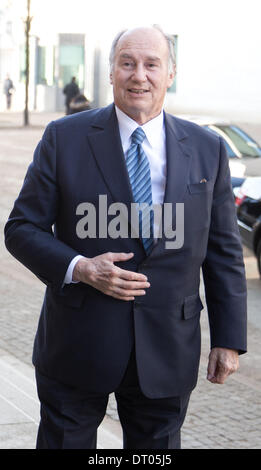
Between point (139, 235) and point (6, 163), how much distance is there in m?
17.7

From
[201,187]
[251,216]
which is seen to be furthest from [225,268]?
[251,216]

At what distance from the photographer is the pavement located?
5121 millimetres

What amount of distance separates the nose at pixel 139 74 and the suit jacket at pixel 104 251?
0.63 feet

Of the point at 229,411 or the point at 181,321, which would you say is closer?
the point at 181,321

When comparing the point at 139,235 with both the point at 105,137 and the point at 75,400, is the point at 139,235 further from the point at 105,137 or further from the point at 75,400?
the point at 75,400

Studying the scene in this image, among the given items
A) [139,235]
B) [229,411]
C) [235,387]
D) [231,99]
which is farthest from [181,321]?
[231,99]

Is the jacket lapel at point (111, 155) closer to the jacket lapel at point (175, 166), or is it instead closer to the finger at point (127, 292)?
the jacket lapel at point (175, 166)

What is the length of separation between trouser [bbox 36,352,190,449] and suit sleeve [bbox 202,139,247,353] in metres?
0.28

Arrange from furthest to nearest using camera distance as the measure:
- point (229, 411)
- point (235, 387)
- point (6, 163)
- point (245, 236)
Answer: point (6, 163) < point (245, 236) < point (235, 387) < point (229, 411)

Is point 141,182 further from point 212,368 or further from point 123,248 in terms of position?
A: point 212,368

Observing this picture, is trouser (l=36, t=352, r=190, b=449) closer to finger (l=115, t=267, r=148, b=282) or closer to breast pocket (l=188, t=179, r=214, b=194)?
finger (l=115, t=267, r=148, b=282)

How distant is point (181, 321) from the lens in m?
3.22

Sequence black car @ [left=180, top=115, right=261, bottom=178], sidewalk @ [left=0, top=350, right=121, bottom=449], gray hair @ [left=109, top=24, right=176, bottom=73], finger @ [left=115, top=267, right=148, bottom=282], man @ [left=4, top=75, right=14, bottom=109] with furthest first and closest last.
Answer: man @ [left=4, top=75, right=14, bottom=109] < black car @ [left=180, top=115, right=261, bottom=178] < sidewalk @ [left=0, top=350, right=121, bottom=449] < gray hair @ [left=109, top=24, right=176, bottom=73] < finger @ [left=115, top=267, right=148, bottom=282]

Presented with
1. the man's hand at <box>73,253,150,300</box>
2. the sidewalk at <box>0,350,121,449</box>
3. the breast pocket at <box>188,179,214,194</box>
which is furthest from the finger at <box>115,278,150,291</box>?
the sidewalk at <box>0,350,121,449</box>
